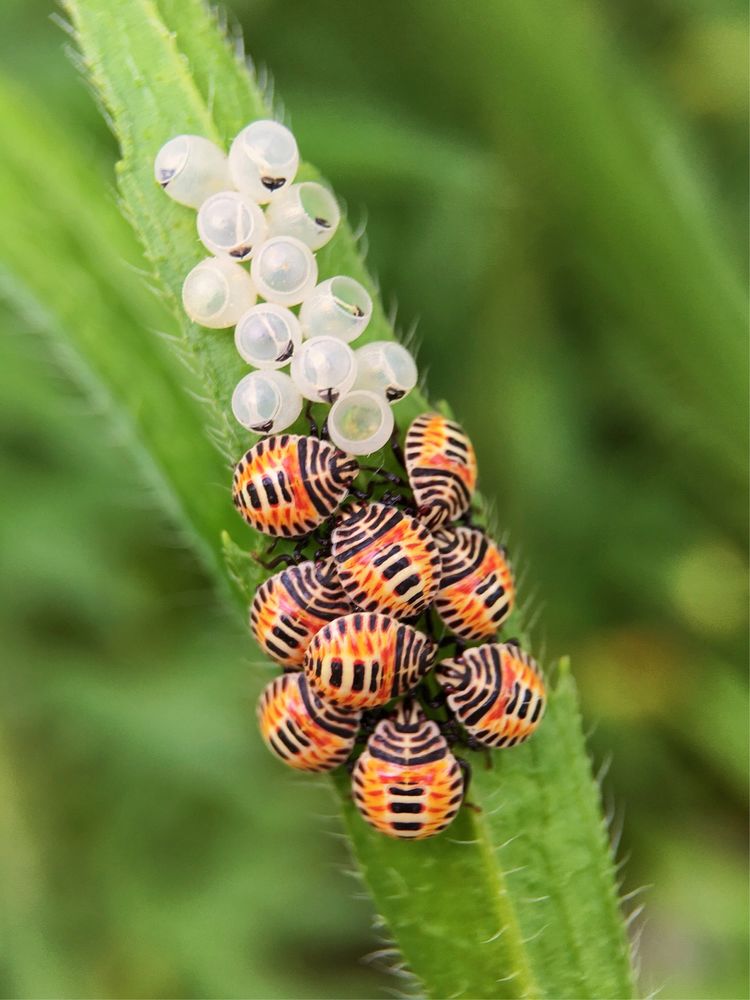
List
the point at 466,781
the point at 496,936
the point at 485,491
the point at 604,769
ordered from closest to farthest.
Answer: the point at 496,936 < the point at 466,781 < the point at 604,769 < the point at 485,491

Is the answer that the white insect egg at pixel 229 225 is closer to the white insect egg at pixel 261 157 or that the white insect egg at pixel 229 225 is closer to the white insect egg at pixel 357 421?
the white insect egg at pixel 261 157

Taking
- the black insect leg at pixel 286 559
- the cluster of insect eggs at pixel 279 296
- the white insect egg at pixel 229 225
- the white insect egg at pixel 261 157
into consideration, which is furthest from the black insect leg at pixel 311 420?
the white insect egg at pixel 261 157

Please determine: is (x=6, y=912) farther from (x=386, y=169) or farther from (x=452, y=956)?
(x=386, y=169)

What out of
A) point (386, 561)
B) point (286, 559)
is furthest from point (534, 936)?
point (286, 559)

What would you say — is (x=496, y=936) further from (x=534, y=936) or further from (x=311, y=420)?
(x=311, y=420)

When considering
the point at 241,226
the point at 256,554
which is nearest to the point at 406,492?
the point at 256,554

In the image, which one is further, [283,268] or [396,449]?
[396,449]
